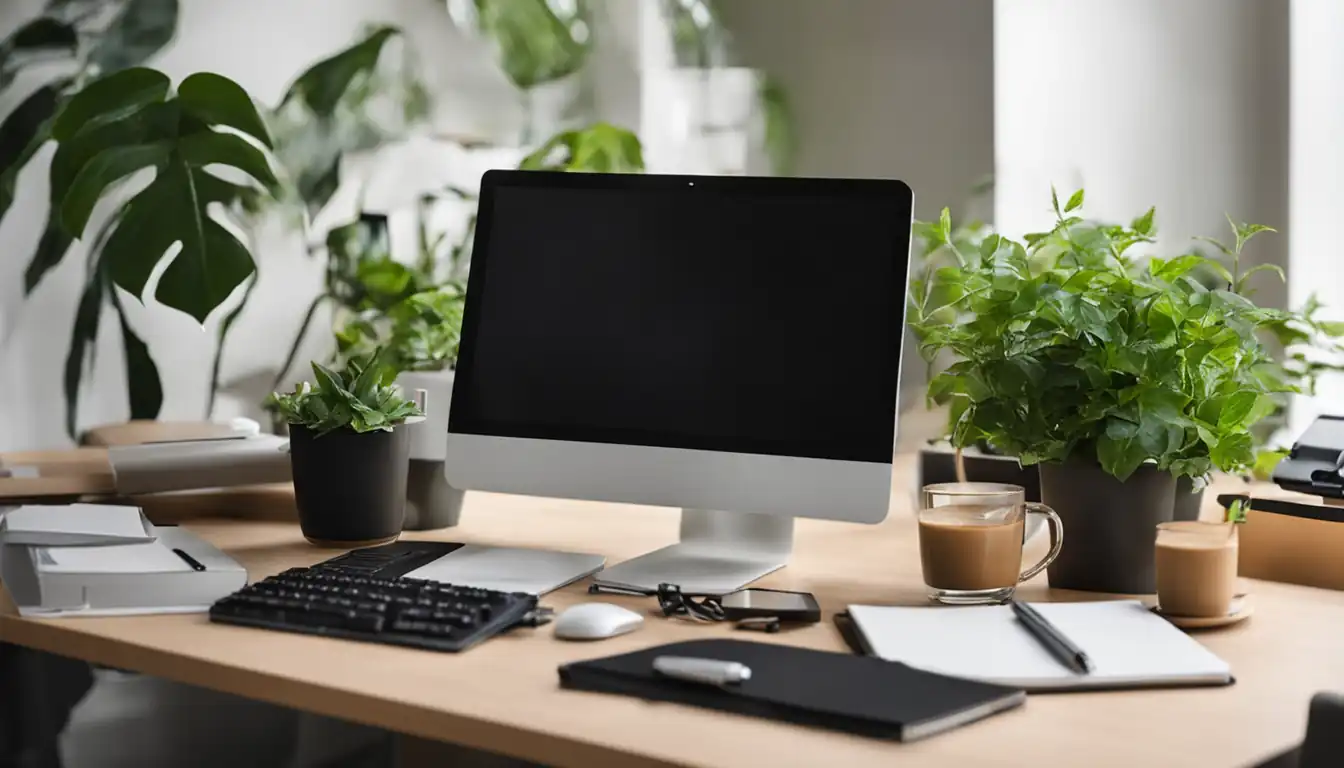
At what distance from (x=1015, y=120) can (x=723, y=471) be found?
6.17ft

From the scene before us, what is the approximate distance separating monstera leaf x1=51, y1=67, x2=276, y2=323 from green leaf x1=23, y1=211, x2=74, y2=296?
5cm

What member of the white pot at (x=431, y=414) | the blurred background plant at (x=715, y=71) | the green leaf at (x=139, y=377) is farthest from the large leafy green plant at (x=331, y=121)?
the blurred background plant at (x=715, y=71)

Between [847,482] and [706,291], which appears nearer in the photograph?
[847,482]

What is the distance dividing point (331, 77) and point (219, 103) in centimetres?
39

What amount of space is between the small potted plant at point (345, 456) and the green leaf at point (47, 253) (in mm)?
694

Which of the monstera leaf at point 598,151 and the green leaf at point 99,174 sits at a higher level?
the monstera leaf at point 598,151

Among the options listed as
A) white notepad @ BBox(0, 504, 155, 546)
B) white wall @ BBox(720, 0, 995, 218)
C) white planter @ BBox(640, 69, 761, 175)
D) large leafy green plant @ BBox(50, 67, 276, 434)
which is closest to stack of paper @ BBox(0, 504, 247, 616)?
white notepad @ BBox(0, 504, 155, 546)

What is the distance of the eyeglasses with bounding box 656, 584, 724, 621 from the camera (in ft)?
4.10

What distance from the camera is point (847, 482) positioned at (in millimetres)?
1351

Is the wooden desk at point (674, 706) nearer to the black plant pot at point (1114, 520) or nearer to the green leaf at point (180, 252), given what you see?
the black plant pot at point (1114, 520)

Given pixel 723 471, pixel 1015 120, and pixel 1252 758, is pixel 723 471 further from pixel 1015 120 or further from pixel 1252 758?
pixel 1015 120

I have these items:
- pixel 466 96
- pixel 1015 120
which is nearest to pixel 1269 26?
pixel 1015 120

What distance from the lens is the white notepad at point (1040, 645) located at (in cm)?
102

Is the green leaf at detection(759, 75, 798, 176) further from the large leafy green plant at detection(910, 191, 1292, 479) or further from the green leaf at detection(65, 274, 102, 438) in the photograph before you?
the large leafy green plant at detection(910, 191, 1292, 479)
